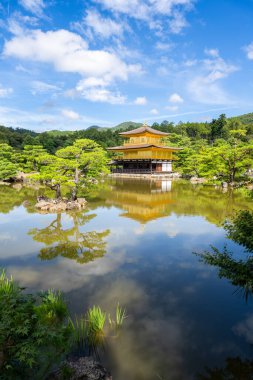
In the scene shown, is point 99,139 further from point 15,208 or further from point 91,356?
point 91,356

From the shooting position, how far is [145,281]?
6.48 m

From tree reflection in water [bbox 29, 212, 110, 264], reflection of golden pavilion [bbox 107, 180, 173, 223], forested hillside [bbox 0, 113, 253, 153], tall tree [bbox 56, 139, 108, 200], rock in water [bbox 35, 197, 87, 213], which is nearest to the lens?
tree reflection in water [bbox 29, 212, 110, 264]

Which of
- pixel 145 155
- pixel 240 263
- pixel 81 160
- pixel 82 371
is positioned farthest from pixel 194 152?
pixel 82 371

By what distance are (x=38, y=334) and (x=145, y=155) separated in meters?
35.6

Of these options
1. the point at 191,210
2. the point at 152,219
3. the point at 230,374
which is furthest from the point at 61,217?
the point at 230,374

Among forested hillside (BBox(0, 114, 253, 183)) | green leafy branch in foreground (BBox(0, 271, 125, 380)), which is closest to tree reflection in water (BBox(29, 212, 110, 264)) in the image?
green leafy branch in foreground (BBox(0, 271, 125, 380))

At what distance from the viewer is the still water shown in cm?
414

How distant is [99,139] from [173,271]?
5198cm

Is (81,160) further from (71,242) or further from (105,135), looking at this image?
(105,135)

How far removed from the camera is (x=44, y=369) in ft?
11.8

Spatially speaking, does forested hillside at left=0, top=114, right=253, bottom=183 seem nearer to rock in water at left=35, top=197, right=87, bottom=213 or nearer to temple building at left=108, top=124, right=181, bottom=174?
rock in water at left=35, top=197, right=87, bottom=213

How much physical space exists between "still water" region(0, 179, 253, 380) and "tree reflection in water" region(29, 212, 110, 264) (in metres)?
0.03

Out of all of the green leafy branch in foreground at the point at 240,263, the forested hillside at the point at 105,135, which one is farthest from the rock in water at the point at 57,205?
the forested hillside at the point at 105,135

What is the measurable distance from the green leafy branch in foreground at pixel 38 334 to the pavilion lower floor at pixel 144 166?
106 ft
